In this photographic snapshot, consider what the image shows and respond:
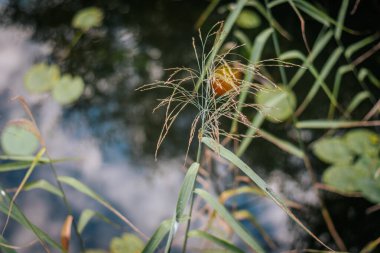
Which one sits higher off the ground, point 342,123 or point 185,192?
point 185,192

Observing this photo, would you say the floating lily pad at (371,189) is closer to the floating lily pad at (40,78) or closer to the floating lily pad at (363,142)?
the floating lily pad at (363,142)

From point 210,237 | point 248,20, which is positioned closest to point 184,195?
point 210,237

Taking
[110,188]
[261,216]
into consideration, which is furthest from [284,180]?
[110,188]

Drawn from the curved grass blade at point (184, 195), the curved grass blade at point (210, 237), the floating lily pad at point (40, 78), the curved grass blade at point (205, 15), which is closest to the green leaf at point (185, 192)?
the curved grass blade at point (184, 195)

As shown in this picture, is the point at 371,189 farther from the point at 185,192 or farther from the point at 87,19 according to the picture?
the point at 87,19

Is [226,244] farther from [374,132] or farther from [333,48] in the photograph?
[333,48]

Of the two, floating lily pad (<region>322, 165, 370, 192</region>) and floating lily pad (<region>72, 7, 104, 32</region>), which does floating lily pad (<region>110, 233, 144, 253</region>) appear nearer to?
floating lily pad (<region>322, 165, 370, 192</region>)
